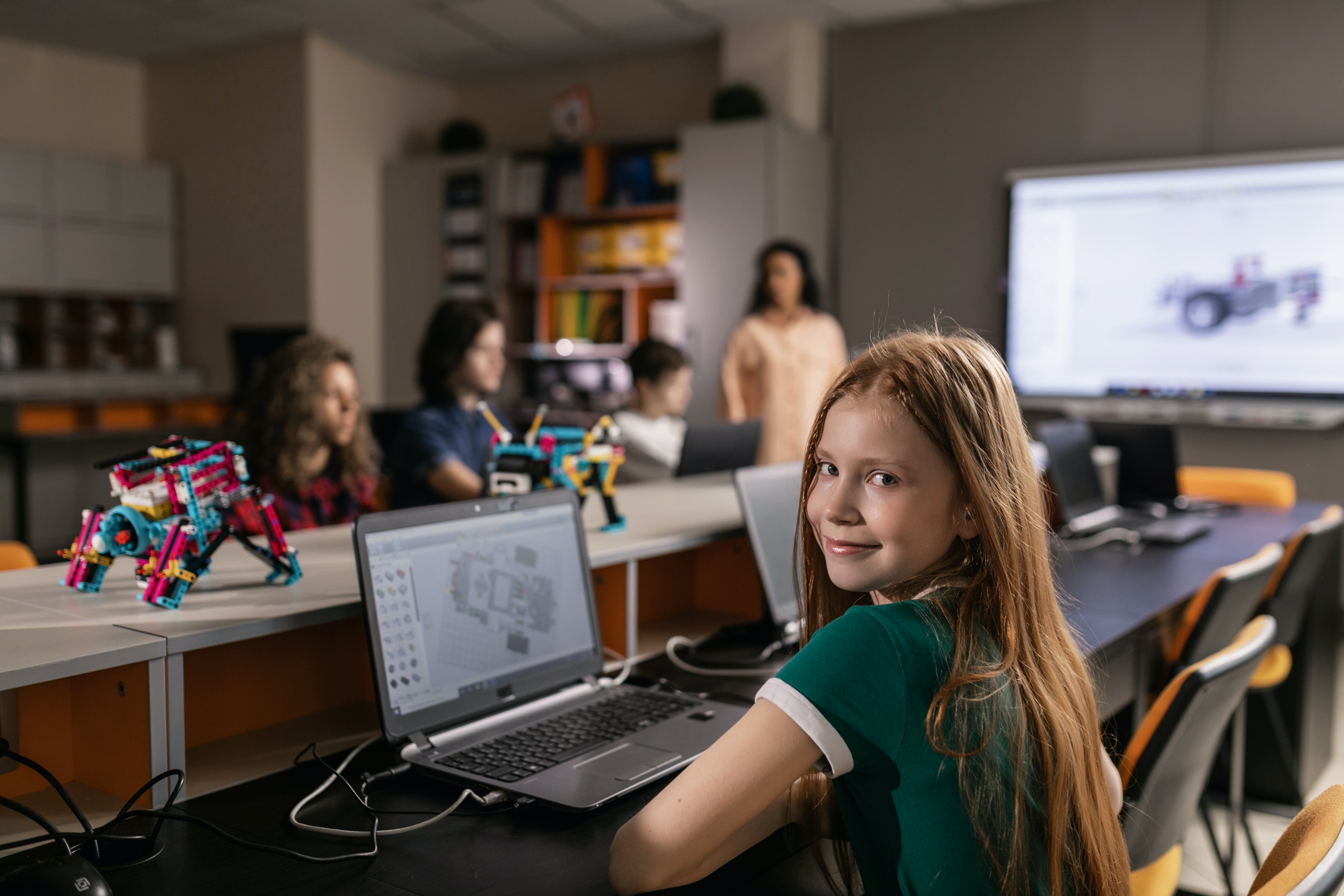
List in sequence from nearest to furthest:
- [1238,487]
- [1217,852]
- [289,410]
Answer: [1217,852] → [289,410] → [1238,487]

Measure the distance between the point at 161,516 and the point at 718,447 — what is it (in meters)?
1.53

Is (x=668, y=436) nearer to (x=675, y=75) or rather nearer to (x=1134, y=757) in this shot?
(x=1134, y=757)

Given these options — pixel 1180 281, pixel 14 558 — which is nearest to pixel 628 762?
pixel 14 558

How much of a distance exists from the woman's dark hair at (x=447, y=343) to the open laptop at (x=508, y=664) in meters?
1.30

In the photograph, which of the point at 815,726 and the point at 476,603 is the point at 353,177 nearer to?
the point at 476,603

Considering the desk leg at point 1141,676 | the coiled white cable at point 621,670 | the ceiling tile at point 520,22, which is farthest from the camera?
the ceiling tile at point 520,22

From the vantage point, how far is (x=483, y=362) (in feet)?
8.88

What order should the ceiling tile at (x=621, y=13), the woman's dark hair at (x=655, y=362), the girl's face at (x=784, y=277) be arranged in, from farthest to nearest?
1. the ceiling tile at (x=621, y=13)
2. the girl's face at (x=784, y=277)
3. the woman's dark hair at (x=655, y=362)

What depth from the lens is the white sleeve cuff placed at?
2.87ft

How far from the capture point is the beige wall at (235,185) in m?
6.20

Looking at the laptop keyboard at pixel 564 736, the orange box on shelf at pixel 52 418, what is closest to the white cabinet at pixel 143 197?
the orange box on shelf at pixel 52 418

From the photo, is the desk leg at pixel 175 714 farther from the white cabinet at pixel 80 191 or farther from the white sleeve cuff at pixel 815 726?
the white cabinet at pixel 80 191

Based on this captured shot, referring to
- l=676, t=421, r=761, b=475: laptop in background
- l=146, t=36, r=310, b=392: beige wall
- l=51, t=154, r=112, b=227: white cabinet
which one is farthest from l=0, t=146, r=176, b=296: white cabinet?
l=676, t=421, r=761, b=475: laptop in background

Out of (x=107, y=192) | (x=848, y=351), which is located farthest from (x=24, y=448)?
(x=848, y=351)
